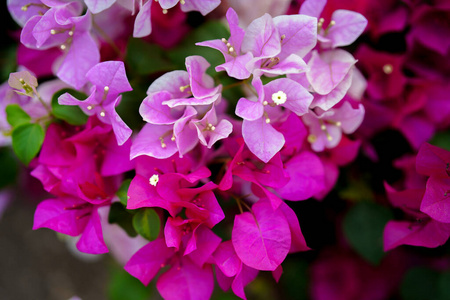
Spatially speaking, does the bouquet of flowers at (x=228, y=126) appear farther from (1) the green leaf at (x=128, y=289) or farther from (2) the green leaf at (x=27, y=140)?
(1) the green leaf at (x=128, y=289)

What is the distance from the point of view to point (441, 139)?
715 millimetres

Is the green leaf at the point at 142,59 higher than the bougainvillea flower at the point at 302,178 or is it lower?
higher

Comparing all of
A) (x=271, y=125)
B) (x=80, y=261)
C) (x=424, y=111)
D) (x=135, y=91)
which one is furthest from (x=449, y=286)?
(x=80, y=261)

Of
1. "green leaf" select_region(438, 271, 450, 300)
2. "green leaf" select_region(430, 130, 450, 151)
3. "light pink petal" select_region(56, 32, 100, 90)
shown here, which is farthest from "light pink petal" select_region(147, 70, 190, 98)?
"green leaf" select_region(438, 271, 450, 300)

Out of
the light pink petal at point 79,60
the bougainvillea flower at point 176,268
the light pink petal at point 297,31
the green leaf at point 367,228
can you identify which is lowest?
the green leaf at point 367,228

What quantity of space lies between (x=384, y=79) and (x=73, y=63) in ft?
1.69

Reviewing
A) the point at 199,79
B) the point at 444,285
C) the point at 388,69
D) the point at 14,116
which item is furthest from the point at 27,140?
the point at 444,285

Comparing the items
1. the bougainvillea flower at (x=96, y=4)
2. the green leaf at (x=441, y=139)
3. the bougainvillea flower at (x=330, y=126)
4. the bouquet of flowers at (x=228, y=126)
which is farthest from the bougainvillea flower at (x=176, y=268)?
the green leaf at (x=441, y=139)

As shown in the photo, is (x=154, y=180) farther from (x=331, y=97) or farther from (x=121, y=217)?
(x=331, y=97)

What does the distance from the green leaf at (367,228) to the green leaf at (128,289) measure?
41 centimetres

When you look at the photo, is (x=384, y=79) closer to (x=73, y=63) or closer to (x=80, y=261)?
(x=73, y=63)

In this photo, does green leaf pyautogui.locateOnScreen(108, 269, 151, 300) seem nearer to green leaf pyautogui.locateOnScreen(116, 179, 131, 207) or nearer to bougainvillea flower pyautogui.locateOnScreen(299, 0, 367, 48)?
green leaf pyautogui.locateOnScreen(116, 179, 131, 207)

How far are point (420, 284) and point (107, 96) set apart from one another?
27.4 inches

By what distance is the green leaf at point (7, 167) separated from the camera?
786 mm
